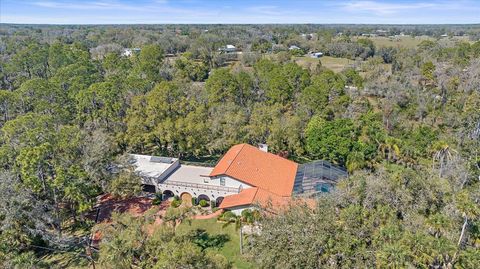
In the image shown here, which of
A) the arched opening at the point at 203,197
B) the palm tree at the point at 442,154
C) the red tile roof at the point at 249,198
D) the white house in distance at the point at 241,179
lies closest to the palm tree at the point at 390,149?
the palm tree at the point at 442,154

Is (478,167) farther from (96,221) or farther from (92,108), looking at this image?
(92,108)

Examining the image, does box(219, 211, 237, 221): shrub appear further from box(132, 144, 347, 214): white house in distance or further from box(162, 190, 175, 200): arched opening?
box(162, 190, 175, 200): arched opening

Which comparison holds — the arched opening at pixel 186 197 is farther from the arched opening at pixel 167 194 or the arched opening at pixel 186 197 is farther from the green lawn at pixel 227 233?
the green lawn at pixel 227 233

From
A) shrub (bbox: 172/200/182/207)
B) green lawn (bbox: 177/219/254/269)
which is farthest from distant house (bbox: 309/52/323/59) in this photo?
green lawn (bbox: 177/219/254/269)

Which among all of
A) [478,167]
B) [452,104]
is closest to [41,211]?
[478,167]

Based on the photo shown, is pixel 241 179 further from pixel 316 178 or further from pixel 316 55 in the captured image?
pixel 316 55

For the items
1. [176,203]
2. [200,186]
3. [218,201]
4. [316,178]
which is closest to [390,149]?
[316,178]
